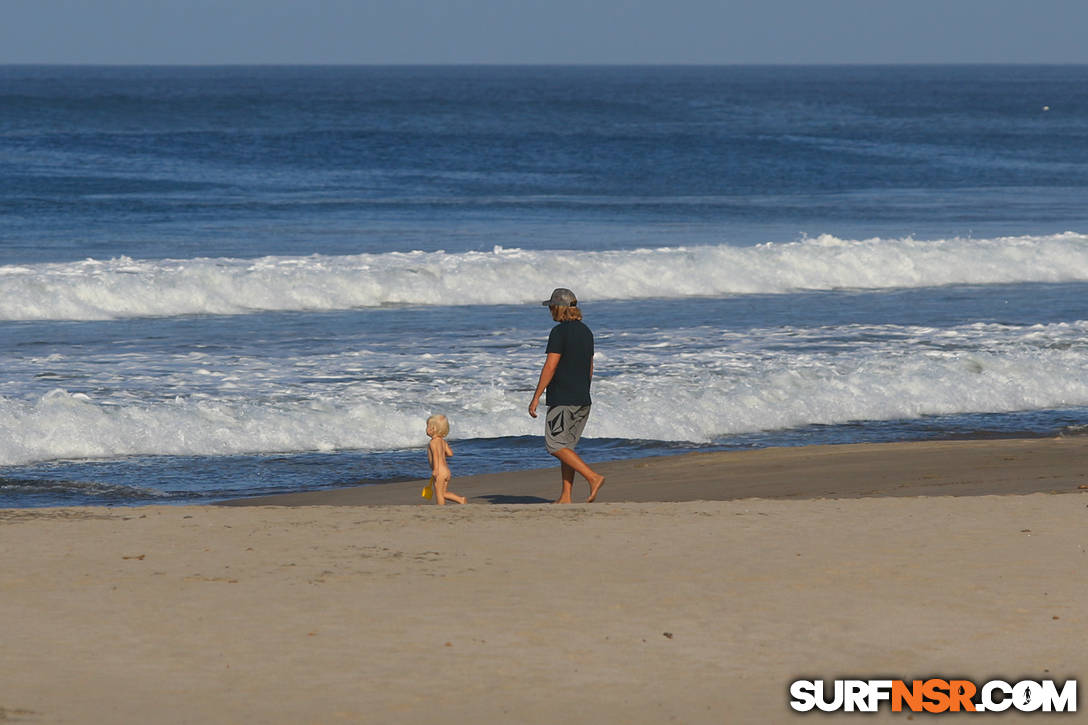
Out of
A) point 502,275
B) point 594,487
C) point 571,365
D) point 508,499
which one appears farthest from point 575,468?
point 502,275

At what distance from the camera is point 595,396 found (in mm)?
13445

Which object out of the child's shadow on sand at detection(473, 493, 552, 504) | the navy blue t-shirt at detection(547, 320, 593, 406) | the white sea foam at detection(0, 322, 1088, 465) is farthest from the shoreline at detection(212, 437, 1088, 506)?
the white sea foam at detection(0, 322, 1088, 465)

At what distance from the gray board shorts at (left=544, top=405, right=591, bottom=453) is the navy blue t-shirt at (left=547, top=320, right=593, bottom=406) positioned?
0.04 m

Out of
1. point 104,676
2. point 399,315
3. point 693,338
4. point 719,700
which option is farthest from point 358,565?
point 399,315

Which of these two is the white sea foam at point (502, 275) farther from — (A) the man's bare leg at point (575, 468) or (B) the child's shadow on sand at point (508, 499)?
(A) the man's bare leg at point (575, 468)

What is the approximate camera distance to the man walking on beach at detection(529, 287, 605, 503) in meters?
8.90

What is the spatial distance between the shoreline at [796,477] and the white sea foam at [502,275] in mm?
9889

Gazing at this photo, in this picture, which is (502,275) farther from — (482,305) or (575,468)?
(575,468)

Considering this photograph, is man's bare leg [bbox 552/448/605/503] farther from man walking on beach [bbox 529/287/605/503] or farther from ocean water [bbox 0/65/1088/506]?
ocean water [bbox 0/65/1088/506]

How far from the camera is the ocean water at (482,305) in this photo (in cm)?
1233

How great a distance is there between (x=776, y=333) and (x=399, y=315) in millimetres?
5456

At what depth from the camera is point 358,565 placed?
7.03 m

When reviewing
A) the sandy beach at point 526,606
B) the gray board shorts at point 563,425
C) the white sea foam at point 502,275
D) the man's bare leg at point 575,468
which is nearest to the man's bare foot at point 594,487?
the man's bare leg at point 575,468

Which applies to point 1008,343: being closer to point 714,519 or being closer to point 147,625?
point 714,519
